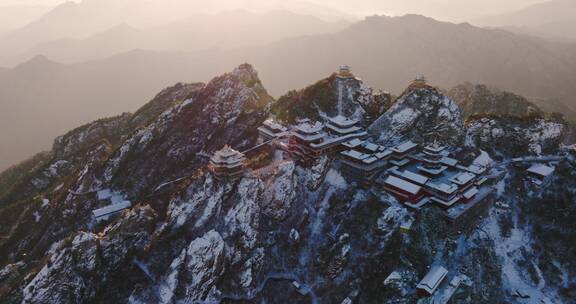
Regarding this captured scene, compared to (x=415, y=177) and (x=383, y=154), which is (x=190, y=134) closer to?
(x=383, y=154)

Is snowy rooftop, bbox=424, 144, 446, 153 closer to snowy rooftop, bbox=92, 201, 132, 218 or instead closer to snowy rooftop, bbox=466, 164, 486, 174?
snowy rooftop, bbox=466, 164, 486, 174

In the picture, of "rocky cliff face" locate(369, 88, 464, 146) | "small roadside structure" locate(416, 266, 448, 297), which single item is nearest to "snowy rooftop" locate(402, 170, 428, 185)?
"rocky cliff face" locate(369, 88, 464, 146)

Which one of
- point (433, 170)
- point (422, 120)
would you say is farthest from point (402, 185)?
point (422, 120)

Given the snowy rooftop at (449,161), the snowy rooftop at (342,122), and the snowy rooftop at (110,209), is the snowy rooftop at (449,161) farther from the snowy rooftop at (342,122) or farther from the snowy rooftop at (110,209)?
the snowy rooftop at (110,209)

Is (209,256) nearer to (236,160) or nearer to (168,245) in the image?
(168,245)

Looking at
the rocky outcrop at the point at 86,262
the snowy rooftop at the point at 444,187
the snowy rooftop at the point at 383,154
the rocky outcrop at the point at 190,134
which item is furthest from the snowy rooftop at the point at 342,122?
the rocky outcrop at the point at 86,262

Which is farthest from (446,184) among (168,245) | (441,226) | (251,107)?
(251,107)
